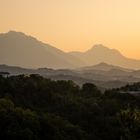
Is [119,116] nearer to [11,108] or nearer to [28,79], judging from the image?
[11,108]

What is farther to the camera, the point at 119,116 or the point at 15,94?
the point at 15,94

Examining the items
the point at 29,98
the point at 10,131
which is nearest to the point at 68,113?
the point at 29,98

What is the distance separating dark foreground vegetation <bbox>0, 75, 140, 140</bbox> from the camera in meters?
42.1

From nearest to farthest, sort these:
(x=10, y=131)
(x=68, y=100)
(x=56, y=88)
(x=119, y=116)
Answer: (x=10, y=131), (x=119, y=116), (x=68, y=100), (x=56, y=88)

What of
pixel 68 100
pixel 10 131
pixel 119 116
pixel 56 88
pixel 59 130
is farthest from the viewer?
pixel 56 88

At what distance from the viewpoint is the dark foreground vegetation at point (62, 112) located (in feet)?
138

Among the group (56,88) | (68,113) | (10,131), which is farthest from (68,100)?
(10,131)

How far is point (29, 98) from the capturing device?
58.3 meters

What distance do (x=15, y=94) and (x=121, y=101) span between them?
13.6m

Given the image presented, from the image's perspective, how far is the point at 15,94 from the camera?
58500 millimetres

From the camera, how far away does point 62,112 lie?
178 feet

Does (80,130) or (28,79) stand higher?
(28,79)

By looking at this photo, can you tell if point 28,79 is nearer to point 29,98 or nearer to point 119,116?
point 29,98

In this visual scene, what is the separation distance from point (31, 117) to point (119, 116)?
10.5 meters
